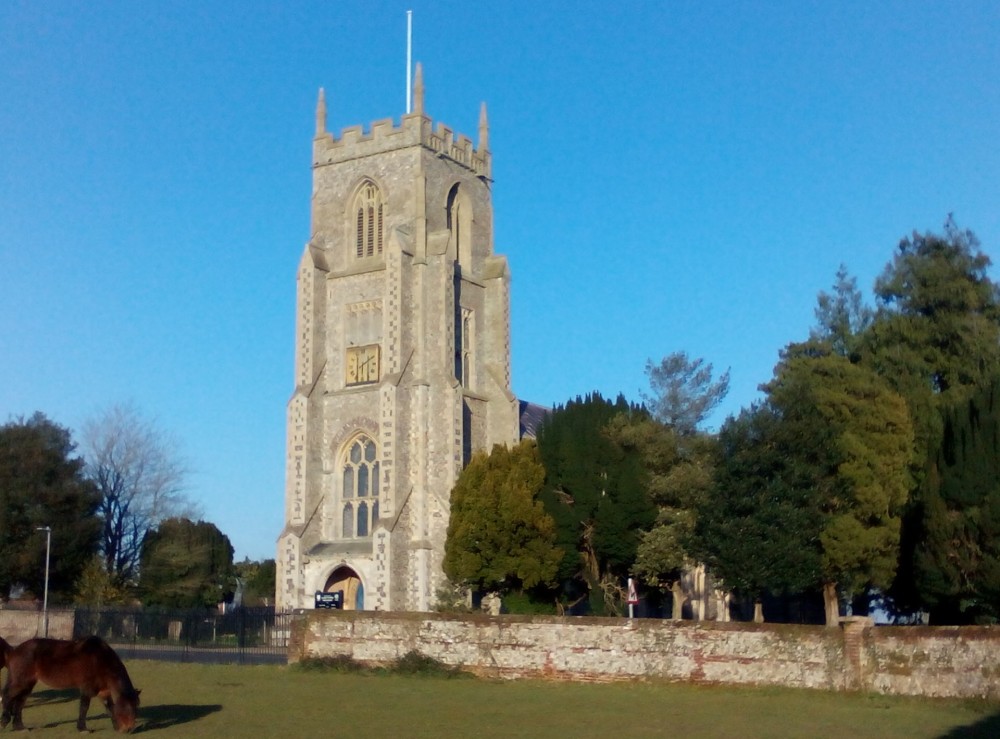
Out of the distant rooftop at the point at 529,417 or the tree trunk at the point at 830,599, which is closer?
the tree trunk at the point at 830,599

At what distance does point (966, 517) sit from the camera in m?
32.8

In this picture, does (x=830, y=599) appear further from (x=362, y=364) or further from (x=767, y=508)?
(x=362, y=364)

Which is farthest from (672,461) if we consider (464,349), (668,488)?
(464,349)

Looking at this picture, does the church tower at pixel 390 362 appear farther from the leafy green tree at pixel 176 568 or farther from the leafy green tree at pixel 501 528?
the leafy green tree at pixel 176 568

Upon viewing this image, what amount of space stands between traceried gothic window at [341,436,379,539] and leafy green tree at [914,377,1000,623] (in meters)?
24.2

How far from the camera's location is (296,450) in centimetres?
5188

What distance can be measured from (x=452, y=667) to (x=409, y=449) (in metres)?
24.7

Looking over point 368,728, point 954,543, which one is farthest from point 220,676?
point 954,543

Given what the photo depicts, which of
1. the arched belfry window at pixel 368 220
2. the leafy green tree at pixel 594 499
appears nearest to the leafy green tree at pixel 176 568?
the arched belfry window at pixel 368 220

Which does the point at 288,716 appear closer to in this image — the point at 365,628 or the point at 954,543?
the point at 365,628

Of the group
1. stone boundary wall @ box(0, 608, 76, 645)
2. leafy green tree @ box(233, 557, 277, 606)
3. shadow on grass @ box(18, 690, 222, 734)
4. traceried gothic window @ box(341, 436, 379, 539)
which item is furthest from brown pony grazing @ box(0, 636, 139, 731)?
leafy green tree @ box(233, 557, 277, 606)

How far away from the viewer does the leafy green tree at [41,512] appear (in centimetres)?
5469

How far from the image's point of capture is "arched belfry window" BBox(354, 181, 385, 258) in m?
54.2

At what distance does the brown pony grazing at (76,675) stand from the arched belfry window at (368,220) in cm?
3861
